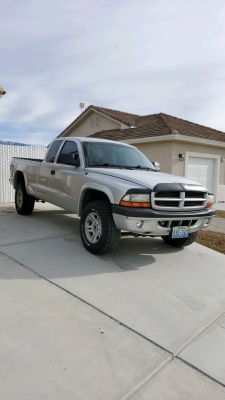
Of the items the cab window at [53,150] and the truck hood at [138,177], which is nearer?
the truck hood at [138,177]

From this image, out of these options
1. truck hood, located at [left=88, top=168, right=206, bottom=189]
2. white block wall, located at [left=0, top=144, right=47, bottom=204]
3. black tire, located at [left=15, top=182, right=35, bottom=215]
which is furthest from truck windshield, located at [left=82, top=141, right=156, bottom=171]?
white block wall, located at [left=0, top=144, right=47, bottom=204]

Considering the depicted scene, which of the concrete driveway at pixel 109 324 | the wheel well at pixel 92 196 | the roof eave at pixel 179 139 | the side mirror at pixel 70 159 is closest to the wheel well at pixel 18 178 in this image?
the side mirror at pixel 70 159

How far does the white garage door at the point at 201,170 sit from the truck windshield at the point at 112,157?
29.9 feet

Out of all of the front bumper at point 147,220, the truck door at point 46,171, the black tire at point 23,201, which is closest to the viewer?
the front bumper at point 147,220

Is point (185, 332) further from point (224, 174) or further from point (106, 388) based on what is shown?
point (224, 174)

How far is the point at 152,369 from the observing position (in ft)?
9.01

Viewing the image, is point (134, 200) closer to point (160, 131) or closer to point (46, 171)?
point (46, 171)

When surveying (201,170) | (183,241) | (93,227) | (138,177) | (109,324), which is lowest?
(109,324)

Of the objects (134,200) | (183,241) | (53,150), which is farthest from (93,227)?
(53,150)

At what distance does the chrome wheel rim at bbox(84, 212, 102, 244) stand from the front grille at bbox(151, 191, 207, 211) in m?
0.94

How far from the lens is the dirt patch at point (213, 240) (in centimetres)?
684

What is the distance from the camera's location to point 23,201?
8.18 meters

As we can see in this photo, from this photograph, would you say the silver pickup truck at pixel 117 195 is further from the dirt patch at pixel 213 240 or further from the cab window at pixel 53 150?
the dirt patch at pixel 213 240

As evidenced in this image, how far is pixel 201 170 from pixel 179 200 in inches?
454
